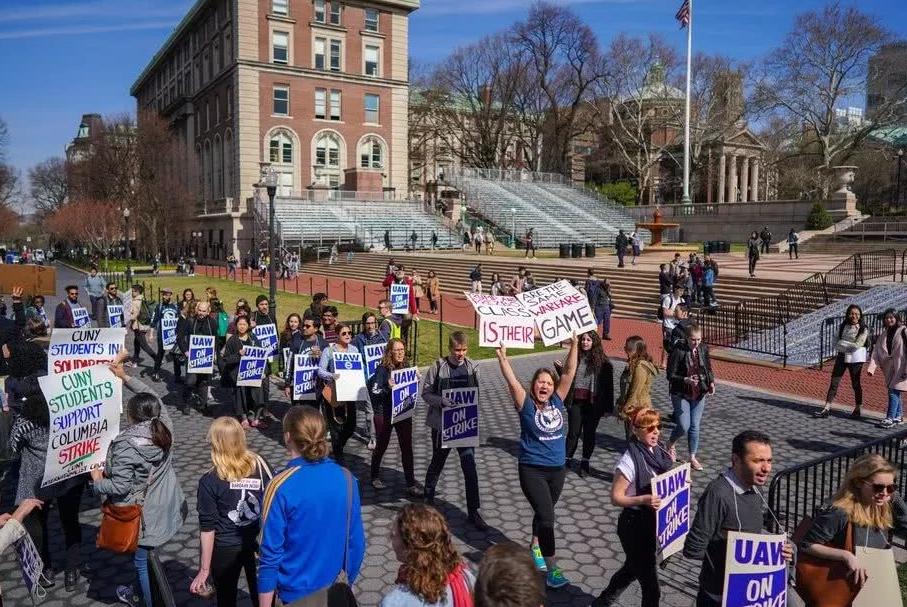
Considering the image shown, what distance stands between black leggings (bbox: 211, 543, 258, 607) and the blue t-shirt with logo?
2418 mm

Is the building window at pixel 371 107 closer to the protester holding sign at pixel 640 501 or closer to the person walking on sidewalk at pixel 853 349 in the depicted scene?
the person walking on sidewalk at pixel 853 349

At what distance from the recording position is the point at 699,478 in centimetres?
854

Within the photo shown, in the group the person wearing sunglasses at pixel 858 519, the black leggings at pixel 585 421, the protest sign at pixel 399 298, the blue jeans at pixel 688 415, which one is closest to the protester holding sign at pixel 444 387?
the black leggings at pixel 585 421

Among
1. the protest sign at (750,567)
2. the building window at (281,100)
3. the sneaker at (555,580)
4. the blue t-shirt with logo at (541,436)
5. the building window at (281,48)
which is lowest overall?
the sneaker at (555,580)

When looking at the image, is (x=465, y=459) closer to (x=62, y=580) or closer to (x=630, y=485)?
(x=630, y=485)

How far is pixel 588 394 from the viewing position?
870 centimetres

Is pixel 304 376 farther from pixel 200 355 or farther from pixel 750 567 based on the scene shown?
pixel 750 567

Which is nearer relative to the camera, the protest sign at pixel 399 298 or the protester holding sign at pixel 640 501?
the protester holding sign at pixel 640 501

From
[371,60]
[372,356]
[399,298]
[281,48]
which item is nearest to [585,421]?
[372,356]

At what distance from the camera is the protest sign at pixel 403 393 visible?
7863 mm

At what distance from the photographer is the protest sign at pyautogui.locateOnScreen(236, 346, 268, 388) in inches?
411

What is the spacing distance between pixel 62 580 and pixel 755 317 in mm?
19236

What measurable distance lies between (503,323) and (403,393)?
5.19 feet

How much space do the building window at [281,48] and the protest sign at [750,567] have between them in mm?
59869
